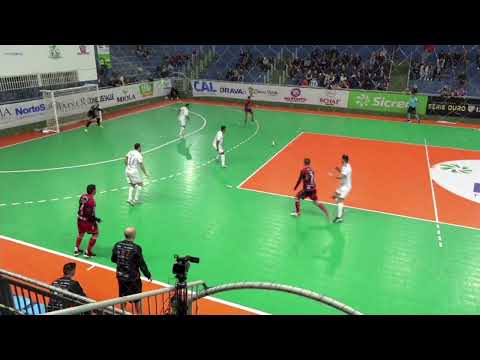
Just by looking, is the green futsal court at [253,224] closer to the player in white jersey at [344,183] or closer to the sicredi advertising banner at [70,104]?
the player in white jersey at [344,183]

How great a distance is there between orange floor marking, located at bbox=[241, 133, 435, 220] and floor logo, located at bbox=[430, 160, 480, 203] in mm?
519

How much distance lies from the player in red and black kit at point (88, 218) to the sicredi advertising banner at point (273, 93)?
63.9 ft

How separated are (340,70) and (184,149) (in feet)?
61.0

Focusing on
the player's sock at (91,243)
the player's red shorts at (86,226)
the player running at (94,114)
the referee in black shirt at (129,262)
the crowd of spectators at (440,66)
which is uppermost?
the crowd of spectators at (440,66)

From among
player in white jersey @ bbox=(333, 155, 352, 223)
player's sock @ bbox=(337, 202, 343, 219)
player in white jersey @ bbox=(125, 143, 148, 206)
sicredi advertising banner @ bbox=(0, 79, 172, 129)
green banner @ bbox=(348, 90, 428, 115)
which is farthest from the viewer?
green banner @ bbox=(348, 90, 428, 115)

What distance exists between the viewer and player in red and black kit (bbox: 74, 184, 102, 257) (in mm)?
9484

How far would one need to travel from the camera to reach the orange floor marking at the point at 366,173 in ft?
43.3

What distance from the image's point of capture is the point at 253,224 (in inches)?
460

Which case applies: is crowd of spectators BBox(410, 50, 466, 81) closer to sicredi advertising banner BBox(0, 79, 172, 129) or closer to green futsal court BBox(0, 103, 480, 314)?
green futsal court BBox(0, 103, 480, 314)

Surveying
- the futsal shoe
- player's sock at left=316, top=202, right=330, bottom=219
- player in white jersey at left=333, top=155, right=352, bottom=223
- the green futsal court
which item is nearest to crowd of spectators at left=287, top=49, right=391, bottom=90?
the green futsal court

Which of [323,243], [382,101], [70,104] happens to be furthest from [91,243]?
[382,101]

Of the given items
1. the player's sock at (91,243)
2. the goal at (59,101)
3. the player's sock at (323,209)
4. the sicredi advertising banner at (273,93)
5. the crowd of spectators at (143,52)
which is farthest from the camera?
the crowd of spectators at (143,52)

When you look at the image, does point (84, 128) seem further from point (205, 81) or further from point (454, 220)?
point (454, 220)

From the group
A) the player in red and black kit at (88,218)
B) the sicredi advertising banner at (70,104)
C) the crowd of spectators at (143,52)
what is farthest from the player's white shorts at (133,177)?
the crowd of spectators at (143,52)
